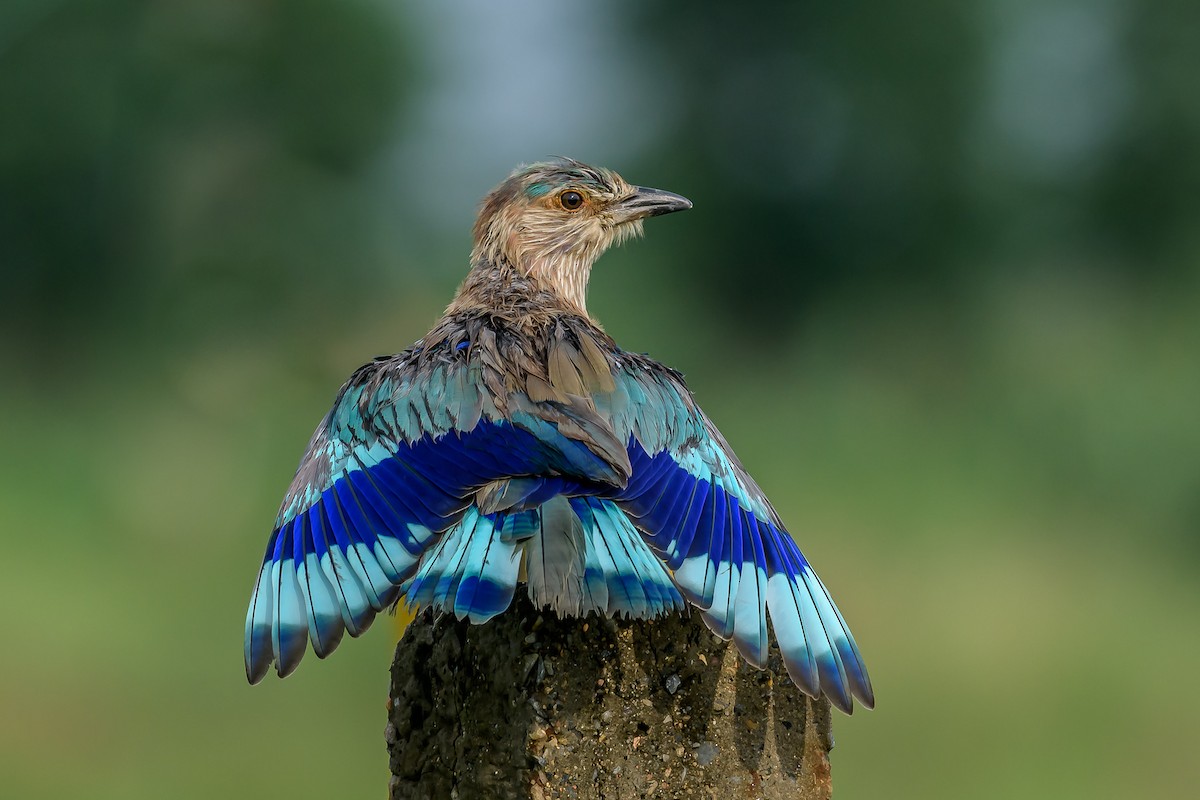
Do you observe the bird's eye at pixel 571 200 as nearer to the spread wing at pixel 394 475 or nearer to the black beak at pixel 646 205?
the black beak at pixel 646 205

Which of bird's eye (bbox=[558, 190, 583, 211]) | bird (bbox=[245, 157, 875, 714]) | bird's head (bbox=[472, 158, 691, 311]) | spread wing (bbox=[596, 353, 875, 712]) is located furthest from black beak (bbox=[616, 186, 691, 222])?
spread wing (bbox=[596, 353, 875, 712])

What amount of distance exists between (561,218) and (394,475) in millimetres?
1723

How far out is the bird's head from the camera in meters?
4.34

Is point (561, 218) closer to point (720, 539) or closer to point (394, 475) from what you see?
point (394, 475)

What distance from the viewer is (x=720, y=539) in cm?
275

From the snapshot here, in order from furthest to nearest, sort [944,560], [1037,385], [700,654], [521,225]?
[1037,385], [944,560], [521,225], [700,654]

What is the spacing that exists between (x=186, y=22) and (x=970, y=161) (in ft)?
25.0

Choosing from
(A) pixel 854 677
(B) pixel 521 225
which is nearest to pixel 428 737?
Result: (A) pixel 854 677

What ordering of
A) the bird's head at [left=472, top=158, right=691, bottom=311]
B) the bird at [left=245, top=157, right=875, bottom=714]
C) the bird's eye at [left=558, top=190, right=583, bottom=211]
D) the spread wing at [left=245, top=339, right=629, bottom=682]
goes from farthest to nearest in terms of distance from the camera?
the bird's eye at [left=558, top=190, right=583, bottom=211] → the bird's head at [left=472, top=158, right=691, bottom=311] → the spread wing at [left=245, top=339, right=629, bottom=682] → the bird at [left=245, top=157, right=875, bottom=714]

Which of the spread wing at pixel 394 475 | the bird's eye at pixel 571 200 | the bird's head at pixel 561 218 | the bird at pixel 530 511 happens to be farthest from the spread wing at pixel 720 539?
the bird's eye at pixel 571 200

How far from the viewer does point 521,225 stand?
4340mm

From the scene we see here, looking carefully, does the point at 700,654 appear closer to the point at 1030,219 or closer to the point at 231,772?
the point at 231,772

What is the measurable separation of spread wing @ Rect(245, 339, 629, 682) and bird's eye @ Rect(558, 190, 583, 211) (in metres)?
1.35

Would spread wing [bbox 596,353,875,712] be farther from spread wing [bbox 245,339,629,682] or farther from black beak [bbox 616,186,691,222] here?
black beak [bbox 616,186,691,222]
